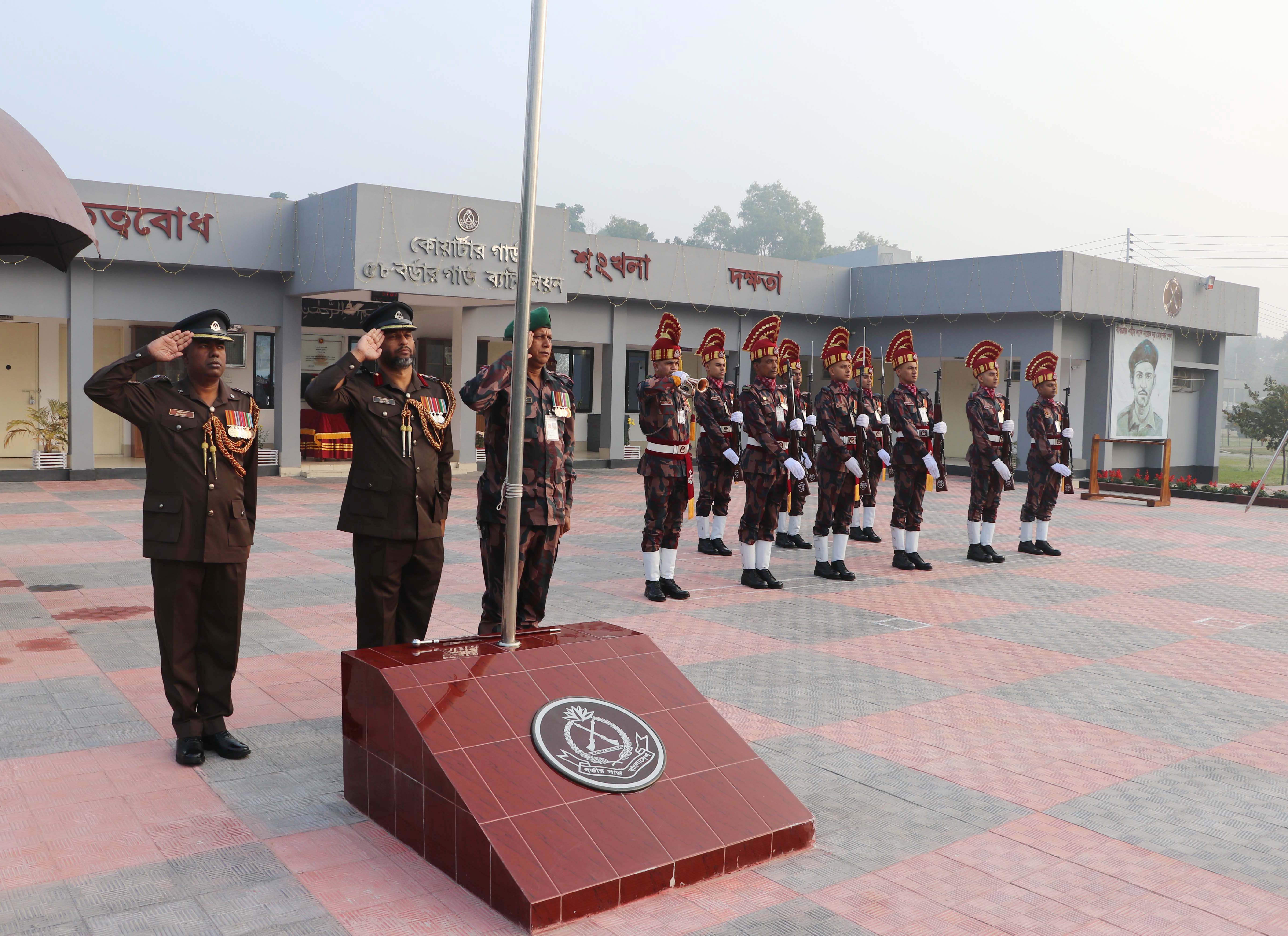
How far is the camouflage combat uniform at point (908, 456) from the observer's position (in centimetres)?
1043

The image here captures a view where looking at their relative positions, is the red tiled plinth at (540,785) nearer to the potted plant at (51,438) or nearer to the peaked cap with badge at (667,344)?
the peaked cap with badge at (667,344)

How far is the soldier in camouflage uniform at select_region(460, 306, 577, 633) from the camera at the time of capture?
17.1 feet

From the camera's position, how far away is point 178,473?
458 centimetres

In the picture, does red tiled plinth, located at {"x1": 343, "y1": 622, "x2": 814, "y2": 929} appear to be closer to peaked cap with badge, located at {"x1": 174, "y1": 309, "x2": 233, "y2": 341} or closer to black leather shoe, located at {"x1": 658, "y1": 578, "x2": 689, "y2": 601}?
peaked cap with badge, located at {"x1": 174, "y1": 309, "x2": 233, "y2": 341}

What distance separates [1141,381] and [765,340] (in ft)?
57.7

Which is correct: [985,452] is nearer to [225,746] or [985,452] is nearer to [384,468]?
[384,468]

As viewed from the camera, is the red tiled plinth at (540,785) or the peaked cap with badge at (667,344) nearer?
the red tiled plinth at (540,785)

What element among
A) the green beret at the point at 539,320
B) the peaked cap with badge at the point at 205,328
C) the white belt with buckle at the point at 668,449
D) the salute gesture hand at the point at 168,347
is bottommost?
the white belt with buckle at the point at 668,449

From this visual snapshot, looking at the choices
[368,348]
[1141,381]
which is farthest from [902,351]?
[1141,381]

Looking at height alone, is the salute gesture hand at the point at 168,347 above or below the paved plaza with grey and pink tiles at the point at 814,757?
above

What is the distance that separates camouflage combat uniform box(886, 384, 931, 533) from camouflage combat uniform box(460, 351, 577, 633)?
559 centimetres

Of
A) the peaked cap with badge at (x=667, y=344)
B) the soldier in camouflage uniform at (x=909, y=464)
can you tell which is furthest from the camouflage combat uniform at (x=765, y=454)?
the soldier in camouflage uniform at (x=909, y=464)

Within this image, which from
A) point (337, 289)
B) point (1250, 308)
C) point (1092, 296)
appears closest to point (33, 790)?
point (337, 289)

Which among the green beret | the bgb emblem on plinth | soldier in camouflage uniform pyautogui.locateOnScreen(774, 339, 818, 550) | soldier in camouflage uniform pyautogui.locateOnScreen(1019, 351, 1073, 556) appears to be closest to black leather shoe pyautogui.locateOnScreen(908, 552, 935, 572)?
soldier in camouflage uniform pyautogui.locateOnScreen(774, 339, 818, 550)
